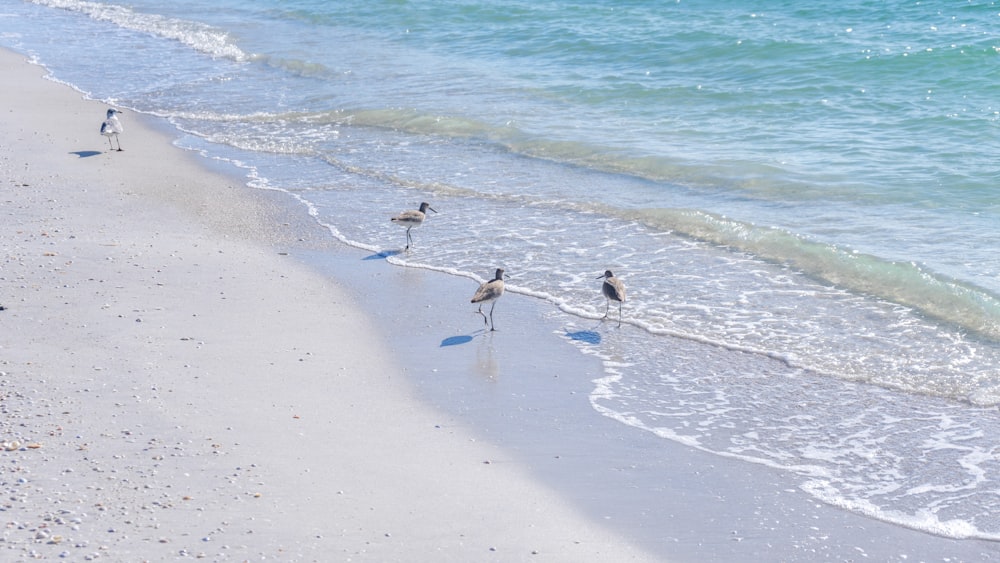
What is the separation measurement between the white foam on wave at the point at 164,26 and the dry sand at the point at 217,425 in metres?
14.2

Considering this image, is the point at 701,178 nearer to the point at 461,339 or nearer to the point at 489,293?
the point at 489,293

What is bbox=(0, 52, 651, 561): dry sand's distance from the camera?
6090mm

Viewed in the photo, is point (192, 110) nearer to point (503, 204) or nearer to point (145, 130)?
point (145, 130)

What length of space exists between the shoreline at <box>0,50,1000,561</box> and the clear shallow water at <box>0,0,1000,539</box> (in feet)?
1.79

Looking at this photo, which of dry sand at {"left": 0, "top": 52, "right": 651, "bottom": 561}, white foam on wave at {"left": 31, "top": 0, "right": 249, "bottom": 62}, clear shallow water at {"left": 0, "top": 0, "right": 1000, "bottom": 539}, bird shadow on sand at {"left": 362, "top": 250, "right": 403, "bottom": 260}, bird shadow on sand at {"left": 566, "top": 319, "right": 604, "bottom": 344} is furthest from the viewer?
white foam on wave at {"left": 31, "top": 0, "right": 249, "bottom": 62}

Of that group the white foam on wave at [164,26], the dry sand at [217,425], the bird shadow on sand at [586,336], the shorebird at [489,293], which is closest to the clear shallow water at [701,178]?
the bird shadow on sand at [586,336]

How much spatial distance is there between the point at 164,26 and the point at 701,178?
63.7 ft

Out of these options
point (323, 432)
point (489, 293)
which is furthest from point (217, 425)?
point (489, 293)

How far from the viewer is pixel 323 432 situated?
7.45m

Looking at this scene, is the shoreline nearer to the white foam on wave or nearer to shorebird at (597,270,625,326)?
shorebird at (597,270,625,326)

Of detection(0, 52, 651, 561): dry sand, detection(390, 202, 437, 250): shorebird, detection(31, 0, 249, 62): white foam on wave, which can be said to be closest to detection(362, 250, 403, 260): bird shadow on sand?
detection(390, 202, 437, 250): shorebird

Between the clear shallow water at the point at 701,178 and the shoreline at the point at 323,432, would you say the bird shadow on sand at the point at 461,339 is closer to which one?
the shoreline at the point at 323,432

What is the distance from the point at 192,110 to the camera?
18781mm

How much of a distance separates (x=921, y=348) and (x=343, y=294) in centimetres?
516
